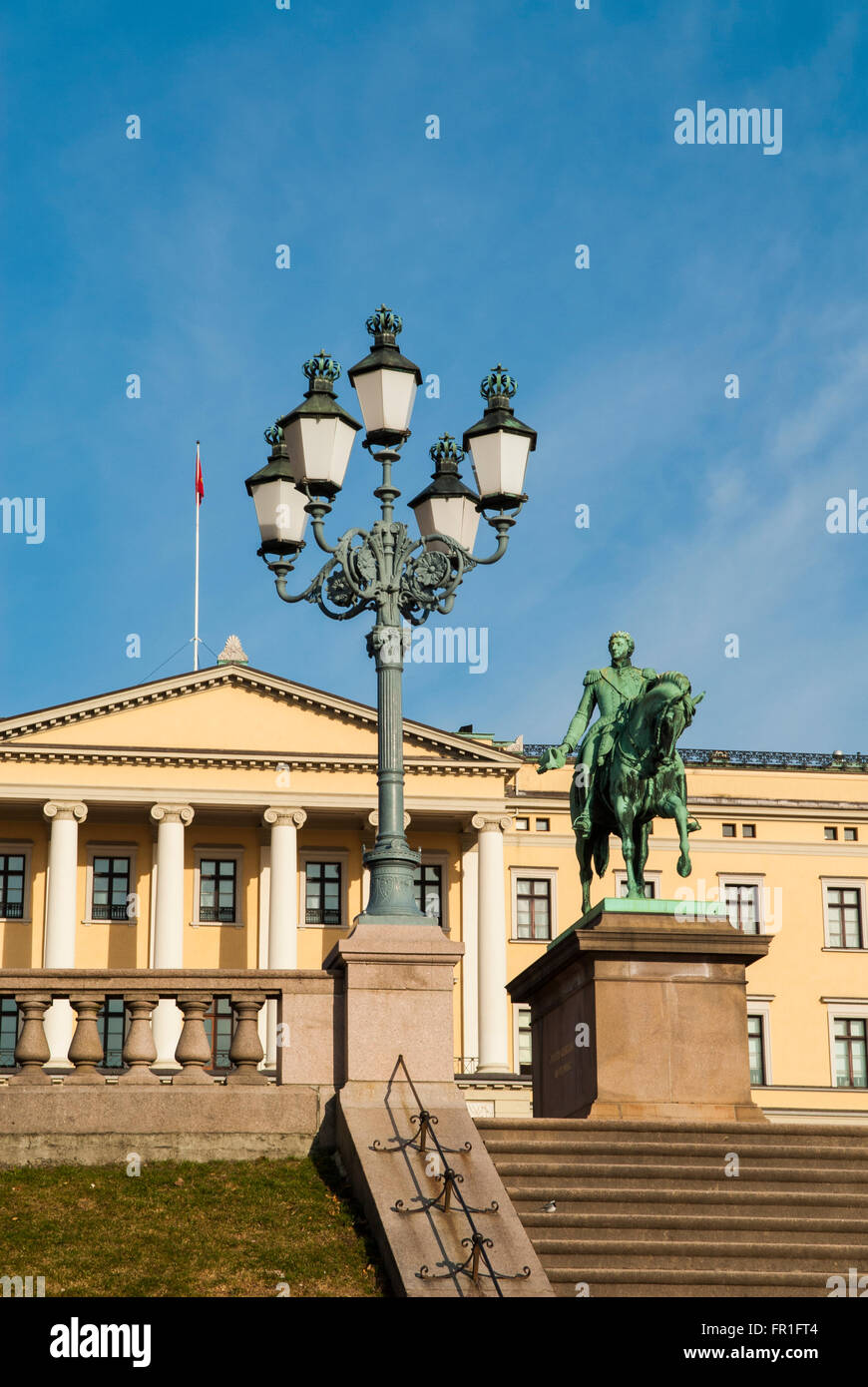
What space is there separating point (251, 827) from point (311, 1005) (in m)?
51.2

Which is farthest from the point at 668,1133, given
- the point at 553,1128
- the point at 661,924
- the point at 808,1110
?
the point at 808,1110

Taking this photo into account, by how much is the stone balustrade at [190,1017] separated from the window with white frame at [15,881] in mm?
50037

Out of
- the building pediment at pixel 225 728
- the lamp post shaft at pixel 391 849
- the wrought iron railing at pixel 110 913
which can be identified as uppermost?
the building pediment at pixel 225 728

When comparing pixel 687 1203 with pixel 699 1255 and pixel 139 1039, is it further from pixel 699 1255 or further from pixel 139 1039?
pixel 139 1039

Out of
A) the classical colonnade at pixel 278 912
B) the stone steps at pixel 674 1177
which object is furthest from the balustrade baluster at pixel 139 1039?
the classical colonnade at pixel 278 912

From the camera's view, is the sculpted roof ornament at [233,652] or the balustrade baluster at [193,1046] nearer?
the balustrade baluster at [193,1046]

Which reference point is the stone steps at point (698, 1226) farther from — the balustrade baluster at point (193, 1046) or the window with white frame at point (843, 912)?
the window with white frame at point (843, 912)

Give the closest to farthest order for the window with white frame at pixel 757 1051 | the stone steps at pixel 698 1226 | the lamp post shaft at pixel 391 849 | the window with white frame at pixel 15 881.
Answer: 1. the stone steps at pixel 698 1226
2. the lamp post shaft at pixel 391 849
3. the window with white frame at pixel 15 881
4. the window with white frame at pixel 757 1051

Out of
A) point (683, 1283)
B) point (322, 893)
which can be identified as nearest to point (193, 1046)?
point (683, 1283)

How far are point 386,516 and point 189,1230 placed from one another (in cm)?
688

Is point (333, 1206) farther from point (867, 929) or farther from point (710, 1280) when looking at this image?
point (867, 929)

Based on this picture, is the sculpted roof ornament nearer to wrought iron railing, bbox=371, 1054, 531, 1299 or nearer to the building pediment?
the building pediment

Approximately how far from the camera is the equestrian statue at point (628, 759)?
21125 millimetres

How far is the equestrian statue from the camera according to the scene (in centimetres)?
2112
